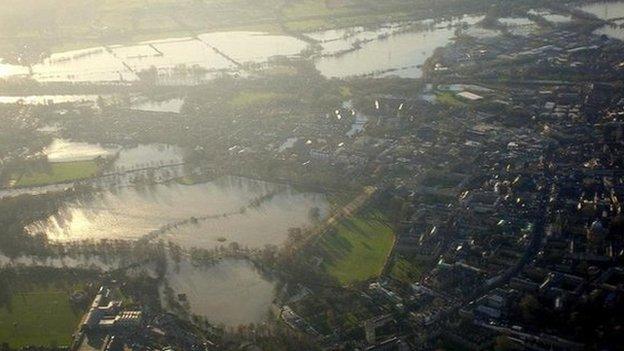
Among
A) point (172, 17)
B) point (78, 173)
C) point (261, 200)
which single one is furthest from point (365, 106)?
point (172, 17)

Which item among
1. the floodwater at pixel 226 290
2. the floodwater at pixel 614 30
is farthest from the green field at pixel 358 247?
the floodwater at pixel 614 30

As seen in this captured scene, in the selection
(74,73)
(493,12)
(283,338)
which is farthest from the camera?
(493,12)

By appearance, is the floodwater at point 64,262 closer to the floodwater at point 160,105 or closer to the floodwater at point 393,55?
the floodwater at point 160,105

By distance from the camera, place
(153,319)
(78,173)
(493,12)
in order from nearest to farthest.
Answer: (153,319), (78,173), (493,12)

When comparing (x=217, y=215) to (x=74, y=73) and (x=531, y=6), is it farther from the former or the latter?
(x=531, y=6)

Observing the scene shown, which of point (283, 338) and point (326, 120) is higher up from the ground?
point (326, 120)

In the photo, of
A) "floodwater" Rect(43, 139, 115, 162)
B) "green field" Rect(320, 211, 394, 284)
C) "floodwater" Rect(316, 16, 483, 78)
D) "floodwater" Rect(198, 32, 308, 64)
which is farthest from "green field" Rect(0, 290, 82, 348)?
"floodwater" Rect(198, 32, 308, 64)

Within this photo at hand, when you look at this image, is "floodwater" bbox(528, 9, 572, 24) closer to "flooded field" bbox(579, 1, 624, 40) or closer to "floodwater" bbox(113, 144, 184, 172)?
"flooded field" bbox(579, 1, 624, 40)
